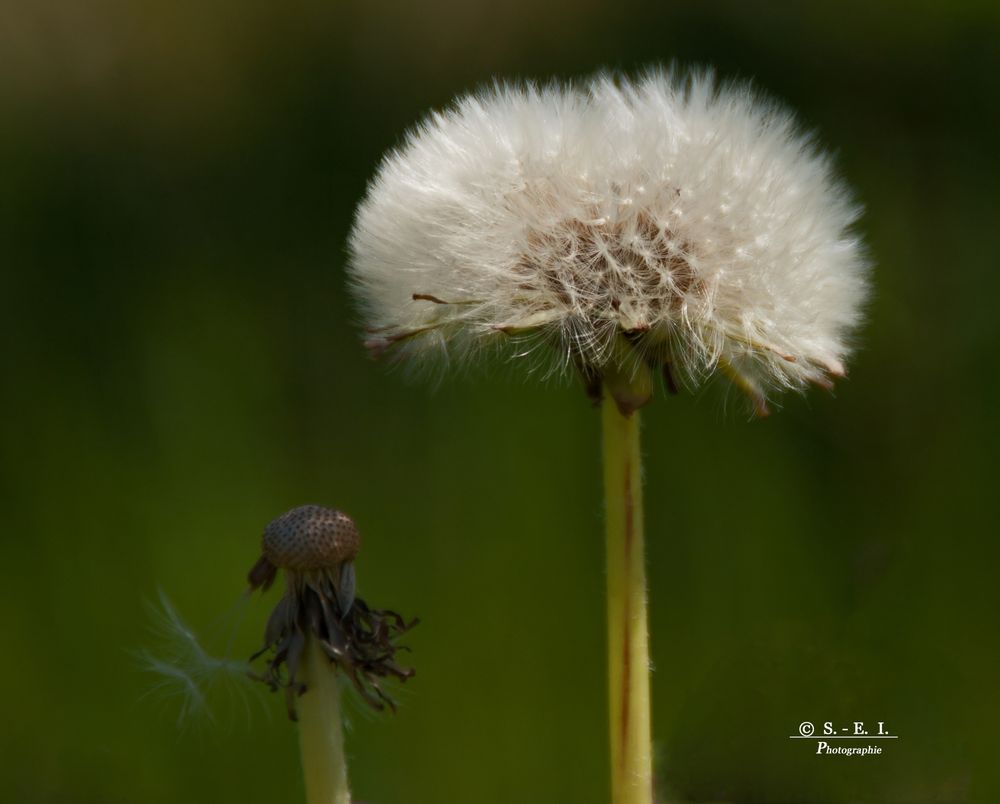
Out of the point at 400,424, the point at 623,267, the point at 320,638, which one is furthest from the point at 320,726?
the point at 400,424

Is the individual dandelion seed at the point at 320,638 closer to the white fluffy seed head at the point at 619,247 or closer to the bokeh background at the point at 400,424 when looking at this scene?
the white fluffy seed head at the point at 619,247

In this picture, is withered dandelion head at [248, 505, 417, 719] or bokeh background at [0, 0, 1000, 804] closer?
withered dandelion head at [248, 505, 417, 719]

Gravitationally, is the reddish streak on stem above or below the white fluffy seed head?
below

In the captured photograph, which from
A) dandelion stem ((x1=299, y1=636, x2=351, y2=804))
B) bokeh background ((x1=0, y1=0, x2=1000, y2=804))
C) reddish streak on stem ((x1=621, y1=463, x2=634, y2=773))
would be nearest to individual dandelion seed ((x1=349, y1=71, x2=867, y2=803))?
reddish streak on stem ((x1=621, y1=463, x2=634, y2=773))

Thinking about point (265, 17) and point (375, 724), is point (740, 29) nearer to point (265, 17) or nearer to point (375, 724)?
point (265, 17)

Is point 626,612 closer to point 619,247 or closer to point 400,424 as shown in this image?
point 619,247

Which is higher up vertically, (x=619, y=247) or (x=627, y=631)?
(x=619, y=247)

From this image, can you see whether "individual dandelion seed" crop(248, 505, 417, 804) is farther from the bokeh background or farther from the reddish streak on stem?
the bokeh background
